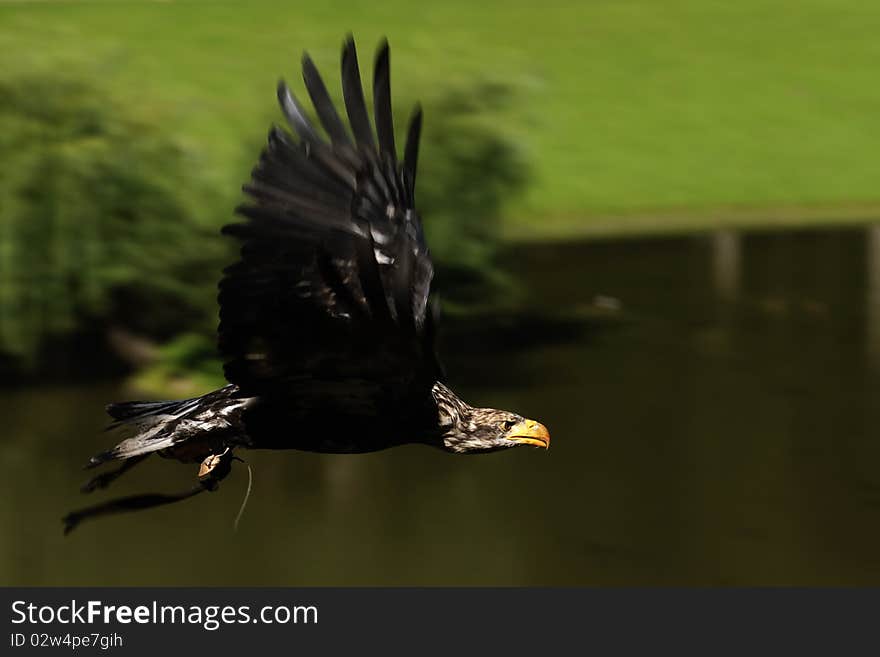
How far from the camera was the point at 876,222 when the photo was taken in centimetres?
2445

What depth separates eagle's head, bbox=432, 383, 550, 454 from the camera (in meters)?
5.55

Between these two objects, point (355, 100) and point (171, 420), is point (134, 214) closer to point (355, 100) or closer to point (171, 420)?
point (171, 420)

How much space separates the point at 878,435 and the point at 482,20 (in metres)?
15.6

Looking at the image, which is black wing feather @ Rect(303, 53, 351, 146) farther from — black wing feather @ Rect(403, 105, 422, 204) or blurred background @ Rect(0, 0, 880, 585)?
blurred background @ Rect(0, 0, 880, 585)

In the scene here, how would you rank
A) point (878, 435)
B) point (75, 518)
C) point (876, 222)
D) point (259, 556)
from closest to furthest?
point (75, 518) < point (259, 556) < point (878, 435) < point (876, 222)

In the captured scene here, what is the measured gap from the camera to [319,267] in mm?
5004

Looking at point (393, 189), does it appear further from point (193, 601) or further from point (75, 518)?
point (193, 601)

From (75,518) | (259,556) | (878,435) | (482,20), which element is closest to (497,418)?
(75,518)

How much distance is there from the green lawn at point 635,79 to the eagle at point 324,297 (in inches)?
570

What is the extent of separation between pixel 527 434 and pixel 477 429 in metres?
0.19

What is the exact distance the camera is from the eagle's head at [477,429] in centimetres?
555

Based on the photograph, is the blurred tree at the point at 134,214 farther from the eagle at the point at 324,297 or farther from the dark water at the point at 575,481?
the eagle at the point at 324,297

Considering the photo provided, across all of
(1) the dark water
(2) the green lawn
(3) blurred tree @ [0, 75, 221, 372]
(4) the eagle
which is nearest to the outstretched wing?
(4) the eagle

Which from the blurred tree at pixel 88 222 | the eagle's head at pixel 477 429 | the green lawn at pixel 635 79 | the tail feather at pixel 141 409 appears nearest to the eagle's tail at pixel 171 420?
the tail feather at pixel 141 409
